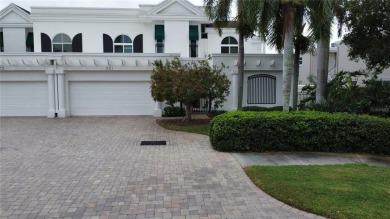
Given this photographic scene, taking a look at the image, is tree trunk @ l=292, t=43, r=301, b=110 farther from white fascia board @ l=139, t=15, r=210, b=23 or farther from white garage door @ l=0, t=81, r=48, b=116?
white garage door @ l=0, t=81, r=48, b=116

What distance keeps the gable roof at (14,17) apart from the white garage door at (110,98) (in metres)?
11.1

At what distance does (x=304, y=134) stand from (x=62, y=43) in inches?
849

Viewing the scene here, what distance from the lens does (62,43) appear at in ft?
82.5

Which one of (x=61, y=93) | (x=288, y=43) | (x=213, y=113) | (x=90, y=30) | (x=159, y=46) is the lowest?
(x=213, y=113)

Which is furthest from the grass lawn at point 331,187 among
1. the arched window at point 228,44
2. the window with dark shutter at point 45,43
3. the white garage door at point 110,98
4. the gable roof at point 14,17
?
the gable roof at point 14,17

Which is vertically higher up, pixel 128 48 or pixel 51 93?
pixel 128 48

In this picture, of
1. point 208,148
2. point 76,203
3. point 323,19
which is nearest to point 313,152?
point 208,148

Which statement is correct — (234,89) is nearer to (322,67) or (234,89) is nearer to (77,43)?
(322,67)

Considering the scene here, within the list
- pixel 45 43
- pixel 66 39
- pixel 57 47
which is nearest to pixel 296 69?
pixel 66 39

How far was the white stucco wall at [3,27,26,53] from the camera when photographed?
2652 centimetres

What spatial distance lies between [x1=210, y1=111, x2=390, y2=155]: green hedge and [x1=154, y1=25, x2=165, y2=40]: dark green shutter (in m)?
17.0

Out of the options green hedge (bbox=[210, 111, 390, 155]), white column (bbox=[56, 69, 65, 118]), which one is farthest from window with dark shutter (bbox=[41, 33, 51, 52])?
green hedge (bbox=[210, 111, 390, 155])

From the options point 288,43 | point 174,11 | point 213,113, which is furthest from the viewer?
point 174,11

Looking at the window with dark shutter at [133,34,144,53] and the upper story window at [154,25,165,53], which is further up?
the upper story window at [154,25,165,53]
